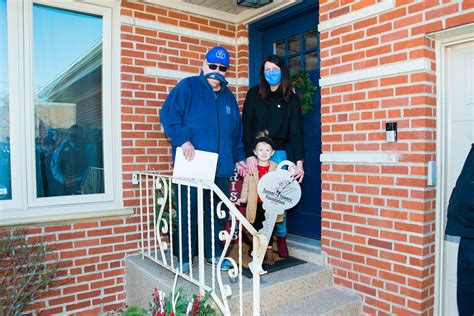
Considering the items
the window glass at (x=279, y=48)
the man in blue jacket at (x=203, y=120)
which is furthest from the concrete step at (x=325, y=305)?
the window glass at (x=279, y=48)

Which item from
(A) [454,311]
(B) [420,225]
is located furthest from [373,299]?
(B) [420,225]

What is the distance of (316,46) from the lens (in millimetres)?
3596

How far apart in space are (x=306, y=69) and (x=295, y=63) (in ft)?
0.61

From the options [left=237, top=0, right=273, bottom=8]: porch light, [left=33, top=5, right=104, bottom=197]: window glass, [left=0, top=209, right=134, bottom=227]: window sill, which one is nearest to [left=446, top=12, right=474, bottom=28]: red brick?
[left=237, top=0, right=273, bottom=8]: porch light

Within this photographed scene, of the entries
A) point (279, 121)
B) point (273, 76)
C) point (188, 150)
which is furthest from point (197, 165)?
point (273, 76)

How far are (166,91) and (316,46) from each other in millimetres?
1518

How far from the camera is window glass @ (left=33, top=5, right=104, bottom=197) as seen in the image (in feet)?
10.3

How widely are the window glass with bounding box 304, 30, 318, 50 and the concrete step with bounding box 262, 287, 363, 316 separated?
2255mm

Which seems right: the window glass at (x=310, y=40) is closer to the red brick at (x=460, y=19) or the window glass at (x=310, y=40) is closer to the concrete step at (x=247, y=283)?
the red brick at (x=460, y=19)

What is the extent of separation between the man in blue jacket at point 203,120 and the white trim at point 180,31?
1.00m

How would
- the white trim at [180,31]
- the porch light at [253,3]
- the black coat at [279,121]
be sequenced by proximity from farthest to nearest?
1. the porch light at [253,3]
2. the white trim at [180,31]
3. the black coat at [279,121]

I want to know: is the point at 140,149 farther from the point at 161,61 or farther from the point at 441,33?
the point at 441,33

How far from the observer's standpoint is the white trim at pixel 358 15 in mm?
2705

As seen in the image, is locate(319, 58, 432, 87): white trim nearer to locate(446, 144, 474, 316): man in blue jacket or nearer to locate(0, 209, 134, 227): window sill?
locate(446, 144, 474, 316): man in blue jacket
